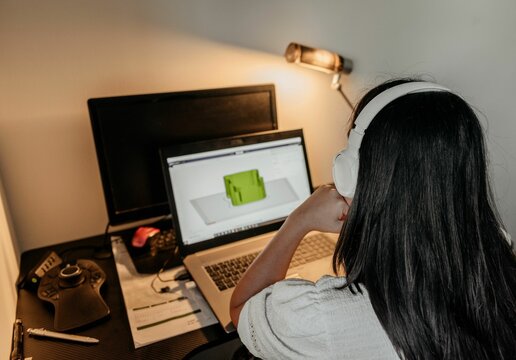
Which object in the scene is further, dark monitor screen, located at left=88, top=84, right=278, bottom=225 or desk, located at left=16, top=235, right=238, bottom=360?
dark monitor screen, located at left=88, top=84, right=278, bottom=225

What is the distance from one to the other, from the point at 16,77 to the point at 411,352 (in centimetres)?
116

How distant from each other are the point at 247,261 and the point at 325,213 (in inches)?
11.5

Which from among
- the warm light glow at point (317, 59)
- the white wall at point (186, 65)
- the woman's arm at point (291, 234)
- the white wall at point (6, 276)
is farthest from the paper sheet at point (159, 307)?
the warm light glow at point (317, 59)

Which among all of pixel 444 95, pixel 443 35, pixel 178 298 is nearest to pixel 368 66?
pixel 443 35

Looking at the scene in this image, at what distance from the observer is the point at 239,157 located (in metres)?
1.16

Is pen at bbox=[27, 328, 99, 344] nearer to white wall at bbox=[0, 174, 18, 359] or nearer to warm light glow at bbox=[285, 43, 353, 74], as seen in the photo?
white wall at bbox=[0, 174, 18, 359]

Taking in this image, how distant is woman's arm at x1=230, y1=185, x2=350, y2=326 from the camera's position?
84 centimetres

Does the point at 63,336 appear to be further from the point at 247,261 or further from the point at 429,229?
the point at 429,229

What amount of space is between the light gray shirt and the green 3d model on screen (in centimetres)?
51

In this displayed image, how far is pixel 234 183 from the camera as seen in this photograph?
115cm

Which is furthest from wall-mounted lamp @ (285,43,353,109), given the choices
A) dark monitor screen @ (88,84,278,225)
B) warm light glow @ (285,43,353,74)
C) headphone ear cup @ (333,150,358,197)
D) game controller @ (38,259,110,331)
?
game controller @ (38,259,110,331)

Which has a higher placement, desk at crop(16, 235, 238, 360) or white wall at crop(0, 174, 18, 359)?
white wall at crop(0, 174, 18, 359)

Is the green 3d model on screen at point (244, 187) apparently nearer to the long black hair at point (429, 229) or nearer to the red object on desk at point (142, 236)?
the red object on desk at point (142, 236)

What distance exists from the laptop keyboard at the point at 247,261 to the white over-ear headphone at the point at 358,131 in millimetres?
423
